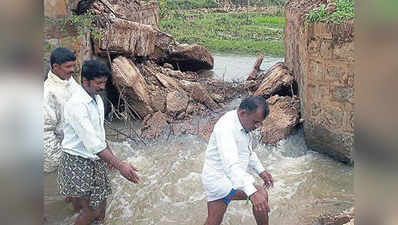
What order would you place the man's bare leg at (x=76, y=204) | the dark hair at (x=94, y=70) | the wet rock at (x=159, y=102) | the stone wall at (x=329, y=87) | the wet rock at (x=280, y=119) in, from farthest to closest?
the wet rock at (x=159, y=102) < the wet rock at (x=280, y=119) < the stone wall at (x=329, y=87) < the man's bare leg at (x=76, y=204) < the dark hair at (x=94, y=70)

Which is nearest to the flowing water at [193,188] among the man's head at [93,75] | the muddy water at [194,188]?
the muddy water at [194,188]

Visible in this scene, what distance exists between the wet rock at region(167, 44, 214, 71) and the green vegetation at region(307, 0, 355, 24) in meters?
4.67

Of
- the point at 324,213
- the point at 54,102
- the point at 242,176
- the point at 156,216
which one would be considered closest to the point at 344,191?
the point at 324,213

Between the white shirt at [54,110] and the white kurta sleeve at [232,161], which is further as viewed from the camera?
the white shirt at [54,110]

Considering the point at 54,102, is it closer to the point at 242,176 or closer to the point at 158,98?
the point at 242,176

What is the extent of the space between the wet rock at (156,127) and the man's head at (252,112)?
4287 mm

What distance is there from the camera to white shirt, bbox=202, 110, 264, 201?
3943 millimetres

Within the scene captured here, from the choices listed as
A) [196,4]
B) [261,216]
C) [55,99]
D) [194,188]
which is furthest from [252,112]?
[196,4]

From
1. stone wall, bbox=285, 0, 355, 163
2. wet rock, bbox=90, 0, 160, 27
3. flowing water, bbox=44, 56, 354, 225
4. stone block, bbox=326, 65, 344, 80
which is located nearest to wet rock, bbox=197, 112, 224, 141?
flowing water, bbox=44, 56, 354, 225

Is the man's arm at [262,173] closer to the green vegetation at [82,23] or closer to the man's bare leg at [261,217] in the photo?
the man's bare leg at [261,217]

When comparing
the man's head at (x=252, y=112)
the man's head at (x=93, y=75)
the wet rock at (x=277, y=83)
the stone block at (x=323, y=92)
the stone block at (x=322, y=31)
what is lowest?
the wet rock at (x=277, y=83)

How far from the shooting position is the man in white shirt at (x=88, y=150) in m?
4.09
